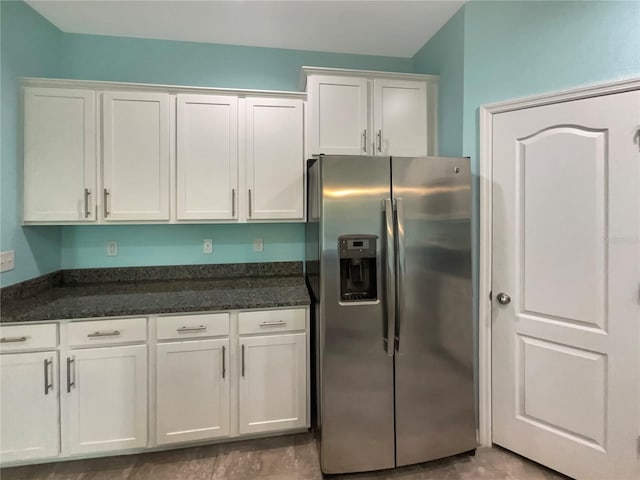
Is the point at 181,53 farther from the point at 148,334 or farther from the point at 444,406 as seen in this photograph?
the point at 444,406

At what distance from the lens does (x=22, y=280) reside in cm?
190

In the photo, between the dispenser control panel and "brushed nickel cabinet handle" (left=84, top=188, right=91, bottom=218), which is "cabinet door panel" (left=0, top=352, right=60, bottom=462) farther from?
the dispenser control panel

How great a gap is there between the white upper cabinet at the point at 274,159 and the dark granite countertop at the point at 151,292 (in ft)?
1.68

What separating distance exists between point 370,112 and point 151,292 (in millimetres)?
1947

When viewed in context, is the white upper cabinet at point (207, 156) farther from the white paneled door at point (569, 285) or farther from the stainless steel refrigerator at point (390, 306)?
the white paneled door at point (569, 285)

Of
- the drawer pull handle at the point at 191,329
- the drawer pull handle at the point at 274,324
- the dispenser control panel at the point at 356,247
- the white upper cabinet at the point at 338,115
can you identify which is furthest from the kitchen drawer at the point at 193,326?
the white upper cabinet at the point at 338,115

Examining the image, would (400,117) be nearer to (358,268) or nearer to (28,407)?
(358,268)

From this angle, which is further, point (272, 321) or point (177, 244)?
point (177, 244)

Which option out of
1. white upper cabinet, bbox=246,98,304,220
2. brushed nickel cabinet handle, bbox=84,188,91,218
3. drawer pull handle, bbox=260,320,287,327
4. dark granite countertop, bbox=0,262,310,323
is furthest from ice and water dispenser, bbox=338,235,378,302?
brushed nickel cabinet handle, bbox=84,188,91,218

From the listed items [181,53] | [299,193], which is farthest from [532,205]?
[181,53]

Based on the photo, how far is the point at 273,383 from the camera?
1891 millimetres

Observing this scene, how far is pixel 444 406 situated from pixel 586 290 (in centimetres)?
98

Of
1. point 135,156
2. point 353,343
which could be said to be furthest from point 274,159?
point 353,343

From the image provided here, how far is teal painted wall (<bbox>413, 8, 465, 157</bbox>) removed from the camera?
197 centimetres
